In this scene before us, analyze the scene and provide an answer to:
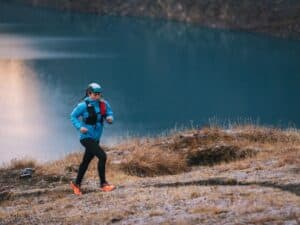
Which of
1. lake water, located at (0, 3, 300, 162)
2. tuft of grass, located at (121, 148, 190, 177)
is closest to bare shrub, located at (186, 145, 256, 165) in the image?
tuft of grass, located at (121, 148, 190, 177)

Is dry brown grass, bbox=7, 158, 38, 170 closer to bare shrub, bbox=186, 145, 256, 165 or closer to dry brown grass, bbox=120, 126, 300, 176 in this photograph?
dry brown grass, bbox=120, 126, 300, 176

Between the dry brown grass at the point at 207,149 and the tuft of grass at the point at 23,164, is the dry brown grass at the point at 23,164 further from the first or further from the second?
the dry brown grass at the point at 207,149

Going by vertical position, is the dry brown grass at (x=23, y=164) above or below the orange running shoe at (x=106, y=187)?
below

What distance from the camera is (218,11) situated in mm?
77938

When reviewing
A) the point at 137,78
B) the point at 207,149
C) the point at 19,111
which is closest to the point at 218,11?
the point at 137,78

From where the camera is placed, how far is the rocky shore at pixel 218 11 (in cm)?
7094

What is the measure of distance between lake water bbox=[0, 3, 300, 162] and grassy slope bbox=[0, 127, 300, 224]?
7.99 metres

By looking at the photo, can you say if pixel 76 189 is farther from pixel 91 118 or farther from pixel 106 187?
pixel 91 118

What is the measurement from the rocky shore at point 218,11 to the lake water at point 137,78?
6.06 feet

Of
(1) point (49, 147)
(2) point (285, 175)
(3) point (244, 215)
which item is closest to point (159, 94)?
(1) point (49, 147)

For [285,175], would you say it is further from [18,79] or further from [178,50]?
[178,50]

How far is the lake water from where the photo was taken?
30.6m

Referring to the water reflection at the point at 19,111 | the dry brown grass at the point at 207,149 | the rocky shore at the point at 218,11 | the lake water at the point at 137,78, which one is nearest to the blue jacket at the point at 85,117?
the dry brown grass at the point at 207,149

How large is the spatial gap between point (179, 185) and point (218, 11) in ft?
226
